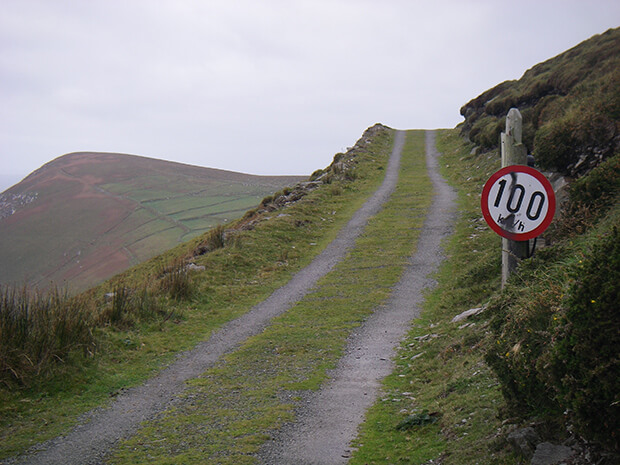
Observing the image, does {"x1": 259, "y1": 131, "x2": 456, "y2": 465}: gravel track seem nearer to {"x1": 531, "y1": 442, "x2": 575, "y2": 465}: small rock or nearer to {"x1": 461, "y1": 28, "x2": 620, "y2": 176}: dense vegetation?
{"x1": 531, "y1": 442, "x2": 575, "y2": 465}: small rock

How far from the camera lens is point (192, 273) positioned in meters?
14.0

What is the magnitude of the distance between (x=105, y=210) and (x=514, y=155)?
7529 centimetres

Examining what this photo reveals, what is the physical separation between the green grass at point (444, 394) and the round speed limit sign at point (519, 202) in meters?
1.65

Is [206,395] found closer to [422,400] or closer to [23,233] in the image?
[422,400]

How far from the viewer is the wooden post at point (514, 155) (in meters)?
6.93

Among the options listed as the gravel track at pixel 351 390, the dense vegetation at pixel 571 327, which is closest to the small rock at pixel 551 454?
the dense vegetation at pixel 571 327

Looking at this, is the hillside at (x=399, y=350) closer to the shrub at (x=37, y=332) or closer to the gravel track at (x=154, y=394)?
the shrub at (x=37, y=332)

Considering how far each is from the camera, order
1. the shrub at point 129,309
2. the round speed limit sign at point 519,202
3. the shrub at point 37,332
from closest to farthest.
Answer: the round speed limit sign at point 519,202 < the shrub at point 37,332 < the shrub at point 129,309

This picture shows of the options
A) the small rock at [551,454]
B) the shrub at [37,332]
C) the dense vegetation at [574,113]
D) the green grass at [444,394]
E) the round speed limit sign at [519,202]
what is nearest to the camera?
the small rock at [551,454]

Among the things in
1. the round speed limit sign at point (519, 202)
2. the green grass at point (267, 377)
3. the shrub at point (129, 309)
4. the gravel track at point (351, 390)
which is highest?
the round speed limit sign at point (519, 202)

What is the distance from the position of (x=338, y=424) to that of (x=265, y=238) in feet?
39.8

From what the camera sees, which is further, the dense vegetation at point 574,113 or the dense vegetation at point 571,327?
the dense vegetation at point 574,113

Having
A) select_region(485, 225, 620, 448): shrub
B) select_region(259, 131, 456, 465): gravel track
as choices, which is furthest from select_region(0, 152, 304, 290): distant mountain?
select_region(485, 225, 620, 448): shrub

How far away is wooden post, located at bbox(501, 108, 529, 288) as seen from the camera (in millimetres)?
6930
